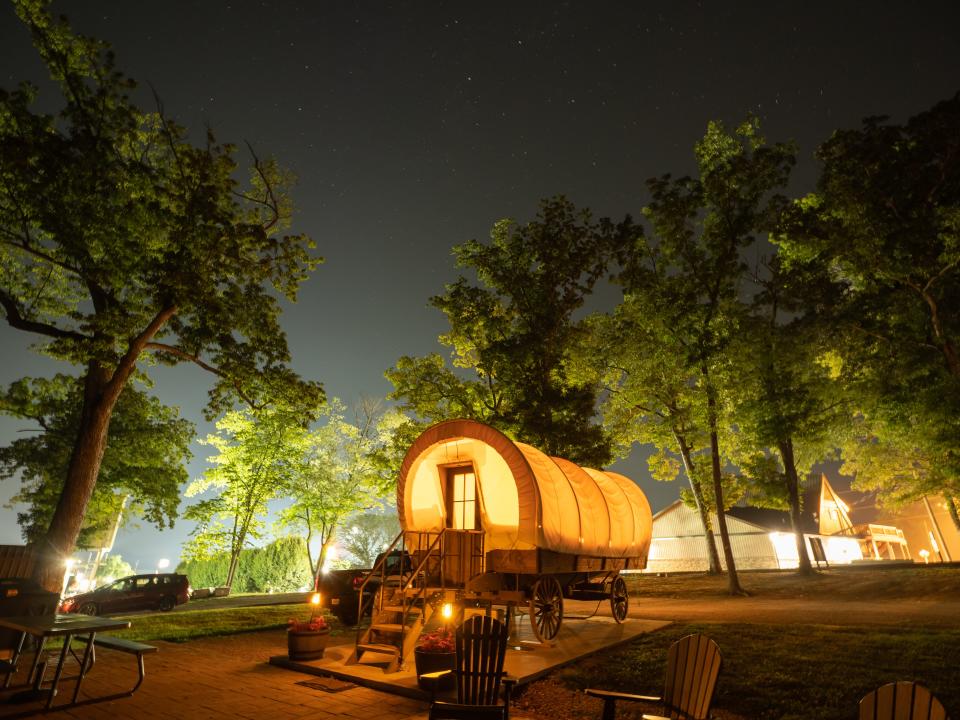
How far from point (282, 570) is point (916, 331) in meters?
34.4

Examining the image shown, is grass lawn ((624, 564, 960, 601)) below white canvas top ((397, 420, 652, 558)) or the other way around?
below

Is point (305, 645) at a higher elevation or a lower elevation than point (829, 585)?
lower

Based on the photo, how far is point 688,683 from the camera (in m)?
3.79

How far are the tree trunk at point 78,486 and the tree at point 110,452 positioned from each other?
31.8 feet

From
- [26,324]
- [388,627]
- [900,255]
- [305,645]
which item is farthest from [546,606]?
[900,255]

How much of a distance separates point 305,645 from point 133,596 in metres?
16.0

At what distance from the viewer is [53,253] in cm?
1307

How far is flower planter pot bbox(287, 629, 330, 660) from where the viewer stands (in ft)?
24.9

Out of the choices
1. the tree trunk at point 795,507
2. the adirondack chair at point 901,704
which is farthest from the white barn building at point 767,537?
the adirondack chair at point 901,704

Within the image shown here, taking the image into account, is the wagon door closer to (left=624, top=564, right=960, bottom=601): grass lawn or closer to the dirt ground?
the dirt ground

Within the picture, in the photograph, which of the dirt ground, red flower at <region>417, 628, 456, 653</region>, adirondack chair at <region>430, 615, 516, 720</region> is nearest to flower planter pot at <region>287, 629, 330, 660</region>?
the dirt ground

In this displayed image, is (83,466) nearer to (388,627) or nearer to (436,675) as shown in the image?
(388,627)

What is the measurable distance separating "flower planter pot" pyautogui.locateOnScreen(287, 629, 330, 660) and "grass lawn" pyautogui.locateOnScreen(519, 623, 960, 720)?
345cm

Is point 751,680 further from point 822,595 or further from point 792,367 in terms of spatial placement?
point 792,367
